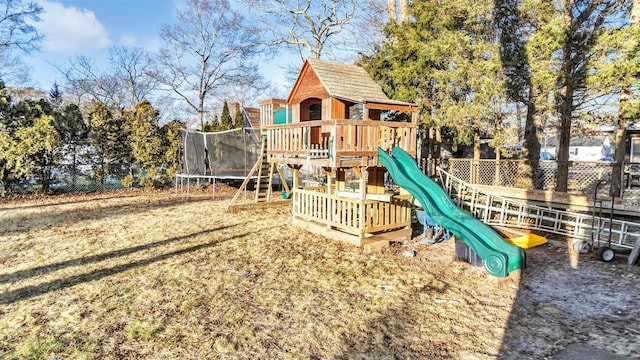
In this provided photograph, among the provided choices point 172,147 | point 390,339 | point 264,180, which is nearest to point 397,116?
point 264,180

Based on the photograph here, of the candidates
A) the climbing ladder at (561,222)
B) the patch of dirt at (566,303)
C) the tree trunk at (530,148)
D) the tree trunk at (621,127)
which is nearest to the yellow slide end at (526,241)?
the patch of dirt at (566,303)

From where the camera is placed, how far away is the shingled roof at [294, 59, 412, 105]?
8.45m

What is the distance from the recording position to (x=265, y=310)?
438cm

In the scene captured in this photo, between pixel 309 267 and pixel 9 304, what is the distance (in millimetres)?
3945

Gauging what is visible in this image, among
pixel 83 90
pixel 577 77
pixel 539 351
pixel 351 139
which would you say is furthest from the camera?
pixel 83 90

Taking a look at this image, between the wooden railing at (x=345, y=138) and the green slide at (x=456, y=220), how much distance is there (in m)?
0.35

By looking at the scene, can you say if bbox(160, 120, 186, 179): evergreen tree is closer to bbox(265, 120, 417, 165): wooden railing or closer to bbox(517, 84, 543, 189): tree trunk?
bbox(265, 120, 417, 165): wooden railing

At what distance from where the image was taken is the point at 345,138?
23.0ft

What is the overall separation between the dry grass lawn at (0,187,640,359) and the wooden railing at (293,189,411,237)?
483mm

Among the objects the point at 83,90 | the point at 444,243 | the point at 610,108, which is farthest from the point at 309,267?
the point at 83,90

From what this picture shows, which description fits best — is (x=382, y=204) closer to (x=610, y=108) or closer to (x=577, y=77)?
(x=577, y=77)

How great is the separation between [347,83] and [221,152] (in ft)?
20.3

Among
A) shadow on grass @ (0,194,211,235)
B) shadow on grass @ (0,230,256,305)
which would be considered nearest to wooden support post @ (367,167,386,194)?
shadow on grass @ (0,230,256,305)

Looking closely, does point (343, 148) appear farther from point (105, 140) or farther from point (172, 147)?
point (105, 140)
